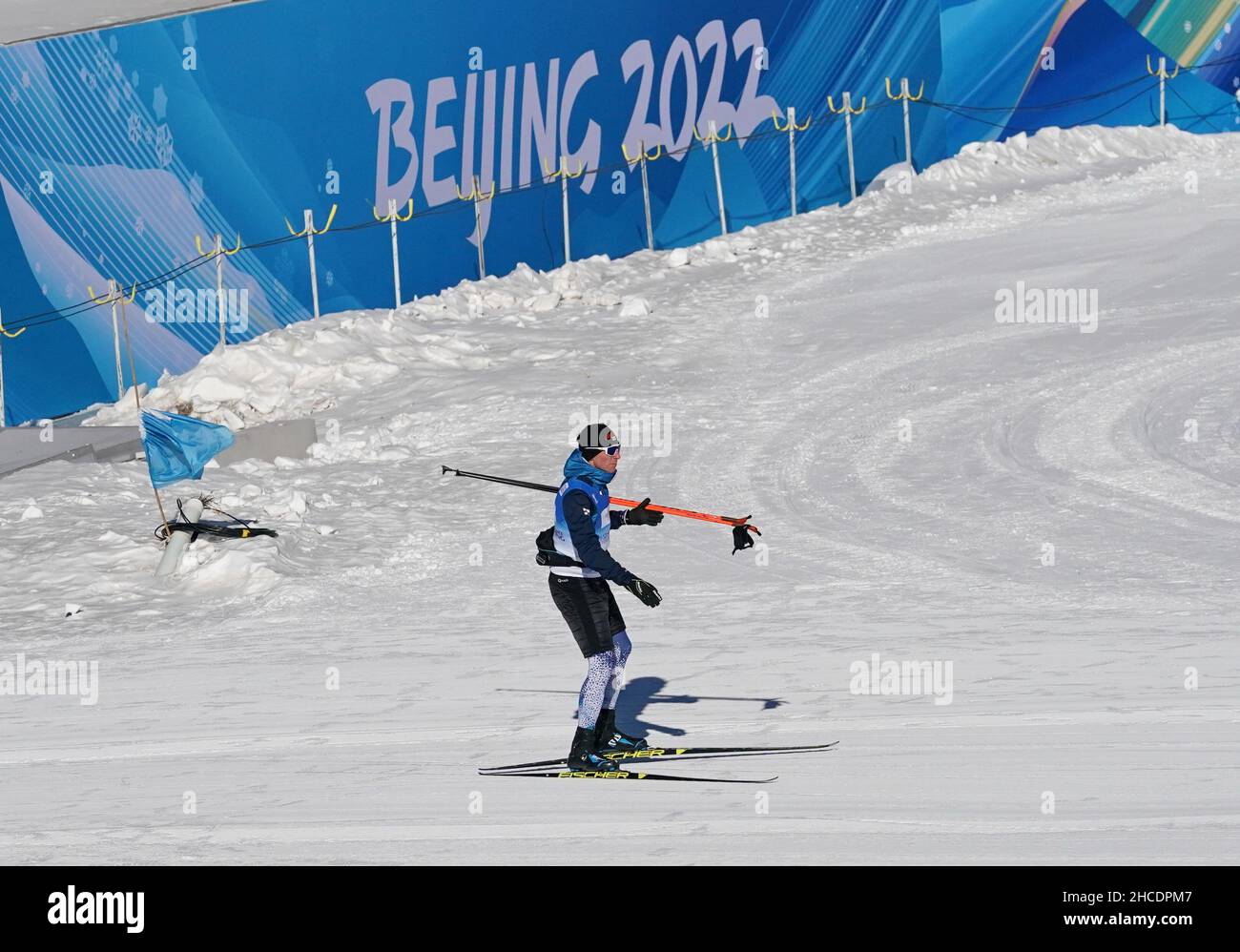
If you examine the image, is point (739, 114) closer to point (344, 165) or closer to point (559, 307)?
point (559, 307)

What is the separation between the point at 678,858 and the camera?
7012 millimetres

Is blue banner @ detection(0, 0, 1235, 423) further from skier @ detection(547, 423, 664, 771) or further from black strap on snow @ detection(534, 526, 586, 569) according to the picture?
skier @ detection(547, 423, 664, 771)

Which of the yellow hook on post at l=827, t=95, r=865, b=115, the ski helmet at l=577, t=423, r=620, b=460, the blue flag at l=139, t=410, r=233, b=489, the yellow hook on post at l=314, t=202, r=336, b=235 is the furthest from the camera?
the yellow hook on post at l=827, t=95, r=865, b=115

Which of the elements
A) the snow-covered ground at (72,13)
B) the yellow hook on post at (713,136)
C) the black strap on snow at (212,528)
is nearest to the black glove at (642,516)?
the black strap on snow at (212,528)

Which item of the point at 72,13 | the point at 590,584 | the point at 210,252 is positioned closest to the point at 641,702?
the point at 590,584

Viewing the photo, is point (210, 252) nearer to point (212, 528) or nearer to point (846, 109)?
point (212, 528)

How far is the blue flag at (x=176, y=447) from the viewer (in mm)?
13531

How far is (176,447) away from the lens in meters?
13.6

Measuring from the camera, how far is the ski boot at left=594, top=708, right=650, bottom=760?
27.9ft

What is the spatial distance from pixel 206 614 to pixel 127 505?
3.15 metres

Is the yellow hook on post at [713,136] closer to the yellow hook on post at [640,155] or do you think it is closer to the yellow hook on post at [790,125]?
the yellow hook on post at [640,155]

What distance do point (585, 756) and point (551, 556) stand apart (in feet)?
3.45

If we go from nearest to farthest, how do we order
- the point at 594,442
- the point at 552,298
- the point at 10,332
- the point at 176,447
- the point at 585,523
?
1. the point at 585,523
2. the point at 594,442
3. the point at 176,447
4. the point at 10,332
5. the point at 552,298

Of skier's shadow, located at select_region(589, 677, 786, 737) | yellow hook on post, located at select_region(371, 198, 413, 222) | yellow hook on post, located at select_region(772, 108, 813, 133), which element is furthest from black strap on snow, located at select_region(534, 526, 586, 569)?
yellow hook on post, located at select_region(772, 108, 813, 133)
